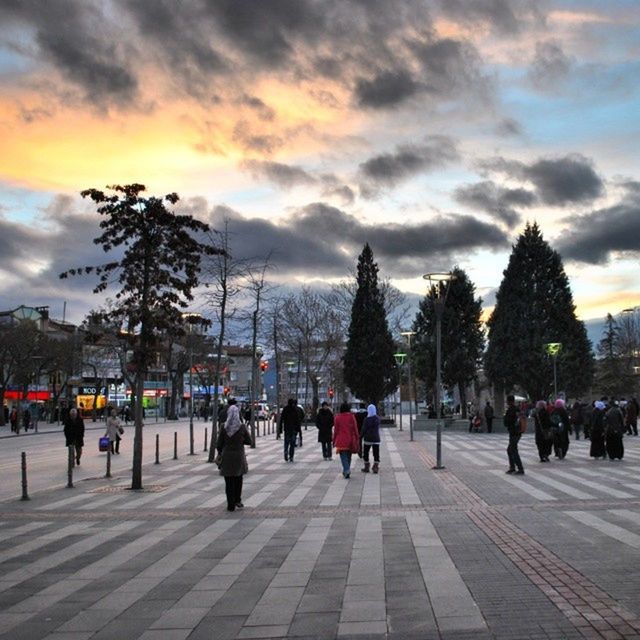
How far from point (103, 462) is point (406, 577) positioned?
20.5 m

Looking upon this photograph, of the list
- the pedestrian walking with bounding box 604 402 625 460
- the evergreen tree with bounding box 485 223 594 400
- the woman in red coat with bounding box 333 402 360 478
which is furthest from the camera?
the evergreen tree with bounding box 485 223 594 400

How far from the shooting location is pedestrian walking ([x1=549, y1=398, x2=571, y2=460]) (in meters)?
23.0

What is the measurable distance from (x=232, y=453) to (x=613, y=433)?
13.3 m

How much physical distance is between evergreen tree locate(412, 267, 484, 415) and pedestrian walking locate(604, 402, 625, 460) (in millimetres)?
41209

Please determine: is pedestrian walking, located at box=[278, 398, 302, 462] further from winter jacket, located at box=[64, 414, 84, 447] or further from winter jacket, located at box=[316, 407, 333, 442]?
winter jacket, located at box=[64, 414, 84, 447]

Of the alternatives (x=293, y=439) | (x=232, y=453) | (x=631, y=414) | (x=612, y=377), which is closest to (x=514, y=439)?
(x=293, y=439)

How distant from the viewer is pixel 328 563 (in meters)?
8.43

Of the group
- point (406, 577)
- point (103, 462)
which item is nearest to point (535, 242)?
point (103, 462)

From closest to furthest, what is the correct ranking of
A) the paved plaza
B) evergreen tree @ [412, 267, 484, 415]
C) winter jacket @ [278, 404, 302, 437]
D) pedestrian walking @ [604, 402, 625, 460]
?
the paved plaza → pedestrian walking @ [604, 402, 625, 460] → winter jacket @ [278, 404, 302, 437] → evergreen tree @ [412, 267, 484, 415]

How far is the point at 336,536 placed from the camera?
405 inches

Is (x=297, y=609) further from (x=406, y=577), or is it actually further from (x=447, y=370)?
(x=447, y=370)

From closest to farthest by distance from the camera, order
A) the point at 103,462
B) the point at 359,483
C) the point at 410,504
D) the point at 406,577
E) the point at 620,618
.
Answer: the point at 620,618 → the point at 406,577 → the point at 410,504 → the point at 359,483 → the point at 103,462

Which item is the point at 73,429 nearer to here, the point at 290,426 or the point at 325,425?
the point at 290,426

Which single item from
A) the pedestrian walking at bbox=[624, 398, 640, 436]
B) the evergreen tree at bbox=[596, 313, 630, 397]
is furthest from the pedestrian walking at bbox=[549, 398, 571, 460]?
the evergreen tree at bbox=[596, 313, 630, 397]
